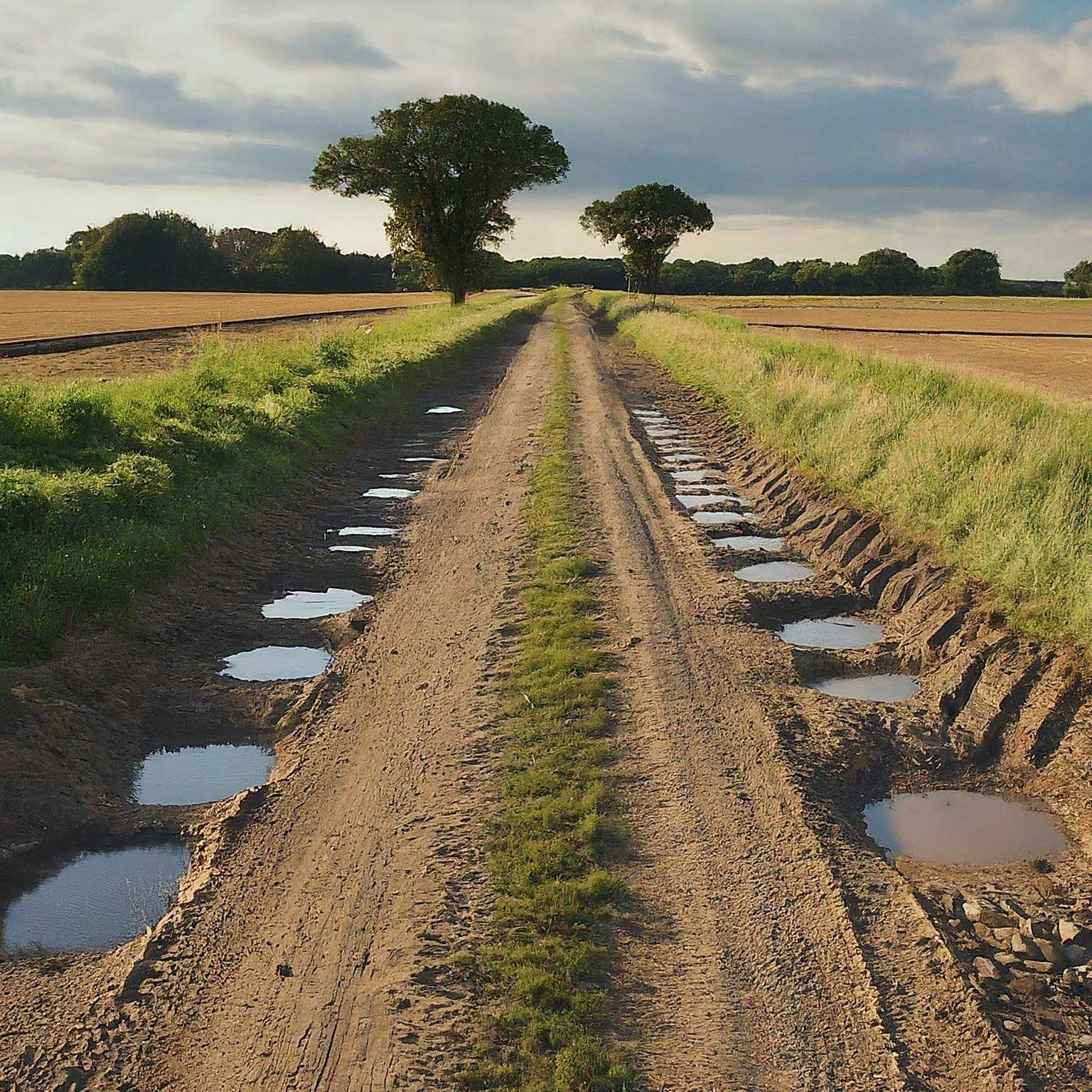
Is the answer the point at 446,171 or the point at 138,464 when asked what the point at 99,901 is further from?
the point at 446,171

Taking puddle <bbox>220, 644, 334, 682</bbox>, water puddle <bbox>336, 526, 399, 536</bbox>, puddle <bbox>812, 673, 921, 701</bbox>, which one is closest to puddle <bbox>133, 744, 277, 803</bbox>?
puddle <bbox>220, 644, 334, 682</bbox>

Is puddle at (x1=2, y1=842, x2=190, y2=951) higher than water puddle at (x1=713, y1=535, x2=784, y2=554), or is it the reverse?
water puddle at (x1=713, y1=535, x2=784, y2=554)

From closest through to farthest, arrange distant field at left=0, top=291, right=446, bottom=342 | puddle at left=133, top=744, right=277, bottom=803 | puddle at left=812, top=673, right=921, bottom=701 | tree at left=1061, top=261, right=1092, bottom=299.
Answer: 1. puddle at left=133, top=744, right=277, bottom=803
2. puddle at left=812, top=673, right=921, bottom=701
3. distant field at left=0, top=291, right=446, bottom=342
4. tree at left=1061, top=261, right=1092, bottom=299

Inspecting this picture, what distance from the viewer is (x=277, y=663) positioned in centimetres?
746

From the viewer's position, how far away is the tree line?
92250mm

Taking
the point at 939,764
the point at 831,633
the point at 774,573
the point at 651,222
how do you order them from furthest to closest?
1. the point at 651,222
2. the point at 774,573
3. the point at 831,633
4. the point at 939,764

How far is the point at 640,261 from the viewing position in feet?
281

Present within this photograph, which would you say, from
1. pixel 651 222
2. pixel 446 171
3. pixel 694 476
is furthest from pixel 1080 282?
pixel 694 476

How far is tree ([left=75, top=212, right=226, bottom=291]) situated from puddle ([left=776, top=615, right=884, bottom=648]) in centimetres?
9370

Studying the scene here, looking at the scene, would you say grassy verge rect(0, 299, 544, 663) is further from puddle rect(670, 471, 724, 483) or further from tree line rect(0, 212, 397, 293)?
tree line rect(0, 212, 397, 293)

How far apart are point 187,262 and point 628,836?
101 meters

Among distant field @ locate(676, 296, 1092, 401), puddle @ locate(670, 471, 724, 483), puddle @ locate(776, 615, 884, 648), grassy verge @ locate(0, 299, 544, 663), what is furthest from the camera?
distant field @ locate(676, 296, 1092, 401)

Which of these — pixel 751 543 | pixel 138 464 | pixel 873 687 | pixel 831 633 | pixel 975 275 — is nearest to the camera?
pixel 873 687

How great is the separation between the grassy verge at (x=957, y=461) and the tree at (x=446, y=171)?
3151cm
